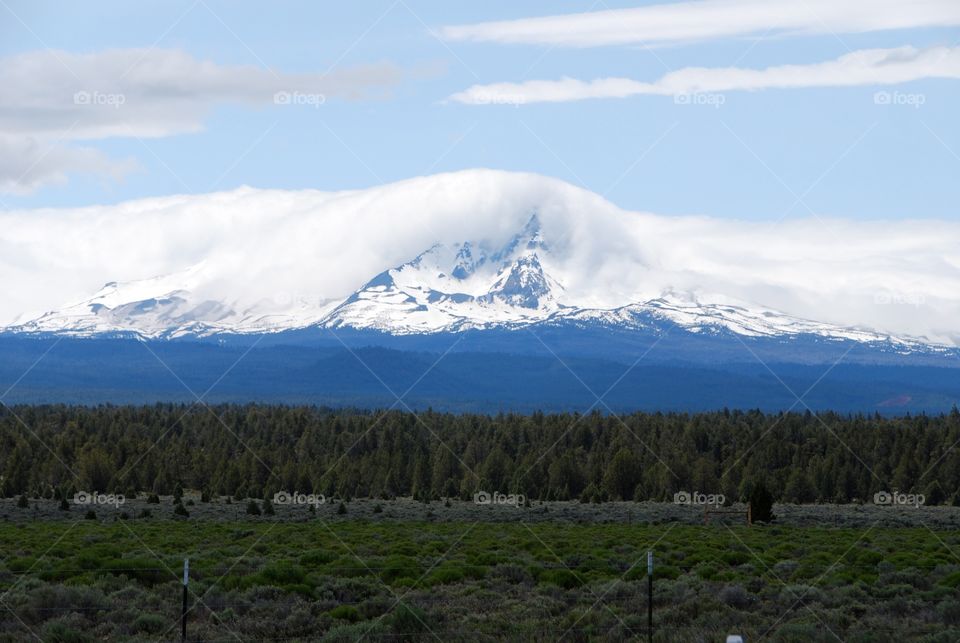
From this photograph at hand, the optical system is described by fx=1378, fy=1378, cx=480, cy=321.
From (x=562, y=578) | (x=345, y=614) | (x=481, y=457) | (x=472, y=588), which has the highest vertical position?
(x=481, y=457)

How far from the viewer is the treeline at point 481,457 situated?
100438mm

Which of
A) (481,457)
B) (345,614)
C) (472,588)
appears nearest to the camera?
(345,614)

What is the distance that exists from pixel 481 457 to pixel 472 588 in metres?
94.9

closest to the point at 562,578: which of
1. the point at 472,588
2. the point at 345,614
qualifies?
the point at 472,588

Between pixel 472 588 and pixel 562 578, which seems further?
pixel 562 578

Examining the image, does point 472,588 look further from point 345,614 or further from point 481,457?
point 481,457

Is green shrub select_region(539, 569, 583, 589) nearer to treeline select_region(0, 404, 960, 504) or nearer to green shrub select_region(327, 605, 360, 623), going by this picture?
green shrub select_region(327, 605, 360, 623)

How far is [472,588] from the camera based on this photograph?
2842 centimetres

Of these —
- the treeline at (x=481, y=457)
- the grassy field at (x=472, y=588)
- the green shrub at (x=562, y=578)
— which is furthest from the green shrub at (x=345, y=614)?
the treeline at (x=481, y=457)

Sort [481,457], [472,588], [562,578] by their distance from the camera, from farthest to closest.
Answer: [481,457] < [562,578] < [472,588]

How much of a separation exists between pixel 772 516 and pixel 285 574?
4006cm

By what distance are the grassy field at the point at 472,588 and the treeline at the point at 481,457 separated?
4767 centimetres

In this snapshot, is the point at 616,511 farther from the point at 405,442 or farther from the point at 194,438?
the point at 194,438

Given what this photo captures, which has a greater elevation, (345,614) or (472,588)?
(472,588)
